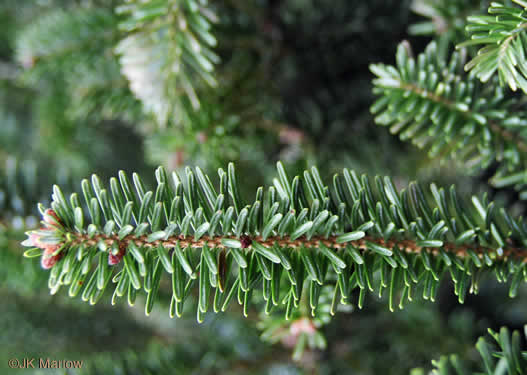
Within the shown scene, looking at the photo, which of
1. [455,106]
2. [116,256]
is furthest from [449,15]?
[116,256]

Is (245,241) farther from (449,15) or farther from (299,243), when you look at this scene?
(449,15)

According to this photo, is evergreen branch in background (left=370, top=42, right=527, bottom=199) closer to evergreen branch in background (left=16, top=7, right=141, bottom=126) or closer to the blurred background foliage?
the blurred background foliage

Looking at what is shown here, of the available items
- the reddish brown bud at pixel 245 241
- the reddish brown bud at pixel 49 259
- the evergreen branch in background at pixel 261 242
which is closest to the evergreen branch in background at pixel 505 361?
the evergreen branch in background at pixel 261 242

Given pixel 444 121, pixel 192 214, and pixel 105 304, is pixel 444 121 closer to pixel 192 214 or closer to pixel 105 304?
pixel 192 214

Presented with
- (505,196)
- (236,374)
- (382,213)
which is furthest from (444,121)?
(236,374)

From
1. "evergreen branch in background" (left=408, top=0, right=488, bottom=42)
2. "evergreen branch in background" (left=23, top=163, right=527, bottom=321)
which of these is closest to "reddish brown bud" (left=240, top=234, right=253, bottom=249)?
"evergreen branch in background" (left=23, top=163, right=527, bottom=321)

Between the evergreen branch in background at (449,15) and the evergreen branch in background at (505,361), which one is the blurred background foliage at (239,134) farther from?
the evergreen branch in background at (505,361)
